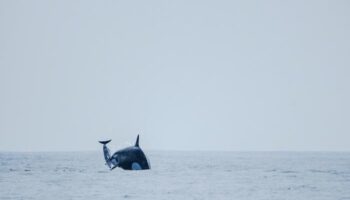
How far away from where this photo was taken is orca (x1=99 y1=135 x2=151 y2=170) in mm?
87688

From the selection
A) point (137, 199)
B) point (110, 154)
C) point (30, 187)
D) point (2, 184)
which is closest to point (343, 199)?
point (137, 199)

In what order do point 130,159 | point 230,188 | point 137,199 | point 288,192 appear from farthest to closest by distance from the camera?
point 130,159, point 230,188, point 288,192, point 137,199

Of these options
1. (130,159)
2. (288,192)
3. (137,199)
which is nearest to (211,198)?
(137,199)

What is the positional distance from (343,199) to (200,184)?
61.8 ft

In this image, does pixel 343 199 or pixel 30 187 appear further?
pixel 30 187

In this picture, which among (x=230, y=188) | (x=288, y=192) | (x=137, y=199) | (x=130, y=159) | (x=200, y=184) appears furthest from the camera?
(x=130, y=159)

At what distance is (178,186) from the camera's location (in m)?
67.4

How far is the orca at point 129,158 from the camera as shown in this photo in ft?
288

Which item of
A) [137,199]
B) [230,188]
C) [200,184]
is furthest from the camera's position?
[200,184]

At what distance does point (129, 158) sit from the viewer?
89688 mm

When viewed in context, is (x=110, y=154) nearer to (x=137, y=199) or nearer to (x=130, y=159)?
(x=130, y=159)

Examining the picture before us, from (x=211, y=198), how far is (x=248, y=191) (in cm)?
883

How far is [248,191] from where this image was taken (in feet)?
205

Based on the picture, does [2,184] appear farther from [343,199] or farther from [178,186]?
[343,199]
